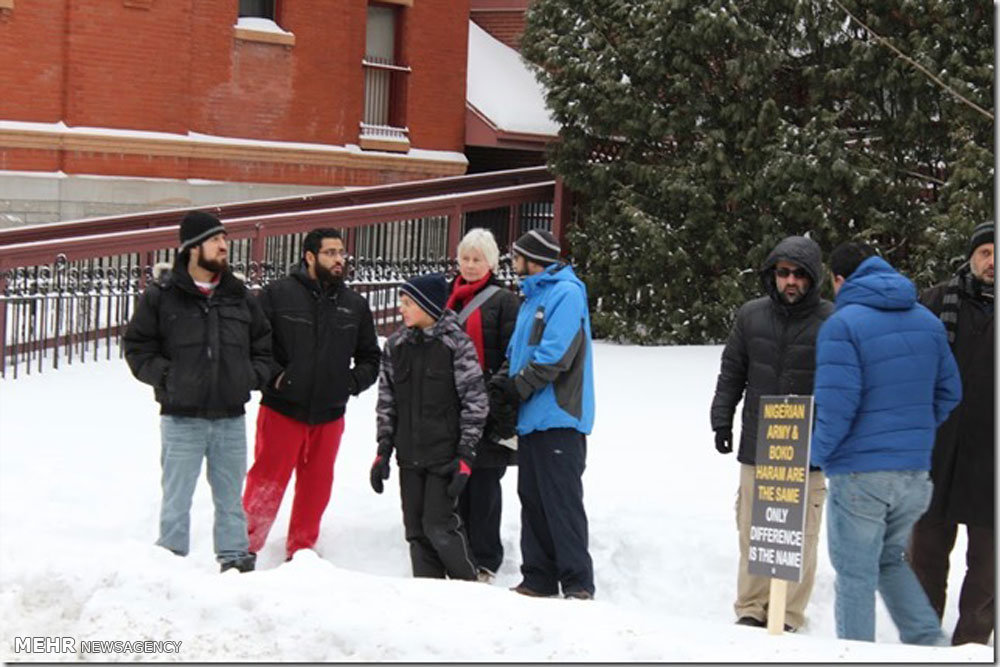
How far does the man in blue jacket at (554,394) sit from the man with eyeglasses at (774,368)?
78 centimetres

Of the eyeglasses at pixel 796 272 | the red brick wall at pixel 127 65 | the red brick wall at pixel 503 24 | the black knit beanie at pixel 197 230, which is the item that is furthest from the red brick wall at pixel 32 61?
the eyeglasses at pixel 796 272

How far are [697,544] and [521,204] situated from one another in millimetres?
11041

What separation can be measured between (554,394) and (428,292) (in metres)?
0.90

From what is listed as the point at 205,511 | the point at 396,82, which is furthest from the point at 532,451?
the point at 396,82

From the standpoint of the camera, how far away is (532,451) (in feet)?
28.4

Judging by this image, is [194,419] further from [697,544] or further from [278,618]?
[697,544]

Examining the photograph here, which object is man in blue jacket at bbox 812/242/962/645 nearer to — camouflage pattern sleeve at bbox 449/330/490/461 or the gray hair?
camouflage pattern sleeve at bbox 449/330/490/461

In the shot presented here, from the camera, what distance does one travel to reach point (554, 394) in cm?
851

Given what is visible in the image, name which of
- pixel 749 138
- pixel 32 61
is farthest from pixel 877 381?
pixel 32 61

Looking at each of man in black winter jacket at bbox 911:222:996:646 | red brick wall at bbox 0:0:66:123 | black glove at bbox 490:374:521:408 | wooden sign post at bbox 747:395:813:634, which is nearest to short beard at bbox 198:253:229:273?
black glove at bbox 490:374:521:408

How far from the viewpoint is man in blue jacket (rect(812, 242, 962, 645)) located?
7246mm

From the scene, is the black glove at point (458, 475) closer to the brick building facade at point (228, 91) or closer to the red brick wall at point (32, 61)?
the brick building facade at point (228, 91)

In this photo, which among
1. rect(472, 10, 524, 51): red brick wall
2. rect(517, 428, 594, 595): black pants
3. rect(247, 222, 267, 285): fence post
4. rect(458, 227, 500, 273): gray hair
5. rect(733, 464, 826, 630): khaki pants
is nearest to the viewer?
rect(733, 464, 826, 630): khaki pants

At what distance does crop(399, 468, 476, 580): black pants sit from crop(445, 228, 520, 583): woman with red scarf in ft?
1.37
